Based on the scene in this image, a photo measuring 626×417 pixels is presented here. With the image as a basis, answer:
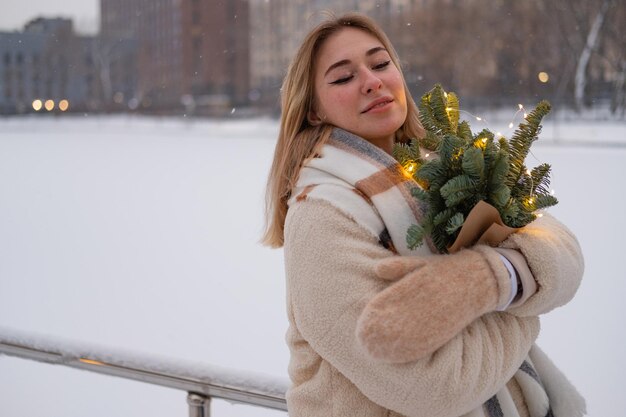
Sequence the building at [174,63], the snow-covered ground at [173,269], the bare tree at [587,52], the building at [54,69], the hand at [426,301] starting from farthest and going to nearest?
the building at [174,63] → the bare tree at [587,52] → the building at [54,69] → the snow-covered ground at [173,269] → the hand at [426,301]

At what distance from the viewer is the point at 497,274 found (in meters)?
1.08

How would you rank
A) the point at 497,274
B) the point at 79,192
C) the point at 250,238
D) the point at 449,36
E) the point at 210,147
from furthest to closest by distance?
1. the point at 449,36
2. the point at 210,147
3. the point at 79,192
4. the point at 250,238
5. the point at 497,274

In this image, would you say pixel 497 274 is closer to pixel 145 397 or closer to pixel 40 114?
pixel 145 397

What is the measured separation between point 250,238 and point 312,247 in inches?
215

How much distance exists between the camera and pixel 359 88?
1.28 meters

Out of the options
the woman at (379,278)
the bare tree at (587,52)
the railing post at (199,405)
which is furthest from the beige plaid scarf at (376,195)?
the bare tree at (587,52)

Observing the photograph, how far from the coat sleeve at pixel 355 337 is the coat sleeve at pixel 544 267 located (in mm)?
42

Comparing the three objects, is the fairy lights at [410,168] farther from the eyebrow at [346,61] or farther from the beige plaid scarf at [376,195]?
the eyebrow at [346,61]

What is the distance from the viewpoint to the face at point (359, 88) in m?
1.28

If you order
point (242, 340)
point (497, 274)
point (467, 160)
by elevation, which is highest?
point (467, 160)

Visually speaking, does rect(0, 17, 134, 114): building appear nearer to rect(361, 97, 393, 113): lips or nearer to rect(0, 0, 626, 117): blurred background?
rect(0, 0, 626, 117): blurred background

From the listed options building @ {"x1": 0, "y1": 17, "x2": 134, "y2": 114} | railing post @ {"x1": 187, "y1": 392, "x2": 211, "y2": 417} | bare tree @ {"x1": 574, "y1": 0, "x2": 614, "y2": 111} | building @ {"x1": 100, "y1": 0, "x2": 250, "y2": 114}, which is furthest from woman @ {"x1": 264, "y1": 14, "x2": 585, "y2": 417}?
bare tree @ {"x1": 574, "y1": 0, "x2": 614, "y2": 111}

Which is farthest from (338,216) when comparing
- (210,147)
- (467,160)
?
(210,147)

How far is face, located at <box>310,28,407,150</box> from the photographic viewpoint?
1276 mm
